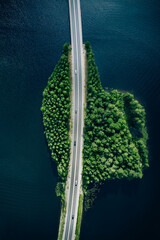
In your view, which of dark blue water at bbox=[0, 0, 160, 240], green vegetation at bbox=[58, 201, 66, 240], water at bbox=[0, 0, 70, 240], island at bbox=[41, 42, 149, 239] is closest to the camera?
island at bbox=[41, 42, 149, 239]

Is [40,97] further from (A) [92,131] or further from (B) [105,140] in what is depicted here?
(B) [105,140]

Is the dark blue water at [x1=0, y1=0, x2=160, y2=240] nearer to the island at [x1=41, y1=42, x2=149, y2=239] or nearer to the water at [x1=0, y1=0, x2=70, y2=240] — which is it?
the water at [x1=0, y1=0, x2=70, y2=240]

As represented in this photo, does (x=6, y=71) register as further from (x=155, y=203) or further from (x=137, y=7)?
(x=155, y=203)

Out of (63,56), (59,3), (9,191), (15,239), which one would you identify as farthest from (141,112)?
(15,239)

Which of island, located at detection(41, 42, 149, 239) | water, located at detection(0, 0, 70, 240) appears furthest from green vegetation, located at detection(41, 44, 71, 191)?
water, located at detection(0, 0, 70, 240)

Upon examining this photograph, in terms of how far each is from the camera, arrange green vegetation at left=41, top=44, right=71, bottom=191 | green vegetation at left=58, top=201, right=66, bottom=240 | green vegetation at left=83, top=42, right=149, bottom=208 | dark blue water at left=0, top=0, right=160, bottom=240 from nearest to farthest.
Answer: green vegetation at left=83, top=42, right=149, bottom=208 → green vegetation at left=41, top=44, right=71, bottom=191 → green vegetation at left=58, top=201, right=66, bottom=240 → dark blue water at left=0, top=0, right=160, bottom=240

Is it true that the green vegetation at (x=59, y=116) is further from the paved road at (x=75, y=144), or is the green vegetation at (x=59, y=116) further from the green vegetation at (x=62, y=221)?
the green vegetation at (x=62, y=221)
